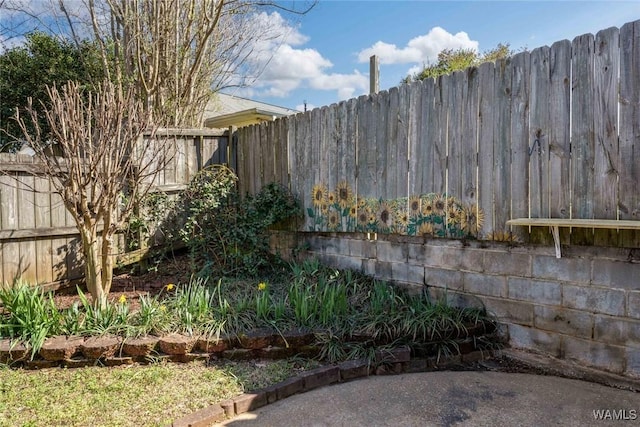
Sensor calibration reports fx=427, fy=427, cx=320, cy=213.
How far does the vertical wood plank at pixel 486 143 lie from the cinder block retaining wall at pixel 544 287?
0.87 ft

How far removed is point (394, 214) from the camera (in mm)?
4180

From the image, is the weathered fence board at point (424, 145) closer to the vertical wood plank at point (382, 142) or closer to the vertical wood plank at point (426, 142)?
the vertical wood plank at point (426, 142)

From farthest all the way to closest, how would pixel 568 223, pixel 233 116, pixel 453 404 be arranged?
pixel 233 116 → pixel 568 223 → pixel 453 404

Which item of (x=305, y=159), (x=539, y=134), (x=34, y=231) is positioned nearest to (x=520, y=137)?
(x=539, y=134)

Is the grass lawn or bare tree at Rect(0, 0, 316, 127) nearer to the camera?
the grass lawn

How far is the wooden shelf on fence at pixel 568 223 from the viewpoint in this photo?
2653 mm

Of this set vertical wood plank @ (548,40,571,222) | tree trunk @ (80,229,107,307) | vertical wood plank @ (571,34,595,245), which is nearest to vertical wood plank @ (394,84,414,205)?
vertical wood plank @ (548,40,571,222)

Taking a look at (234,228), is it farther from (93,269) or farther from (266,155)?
(93,269)

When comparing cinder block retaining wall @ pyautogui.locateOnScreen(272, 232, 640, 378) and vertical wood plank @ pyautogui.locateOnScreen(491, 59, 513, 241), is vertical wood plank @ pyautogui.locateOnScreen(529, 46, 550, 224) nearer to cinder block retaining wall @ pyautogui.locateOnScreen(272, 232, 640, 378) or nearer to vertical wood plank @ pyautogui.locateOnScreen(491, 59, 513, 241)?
vertical wood plank @ pyautogui.locateOnScreen(491, 59, 513, 241)

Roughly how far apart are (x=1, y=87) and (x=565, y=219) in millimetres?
10596

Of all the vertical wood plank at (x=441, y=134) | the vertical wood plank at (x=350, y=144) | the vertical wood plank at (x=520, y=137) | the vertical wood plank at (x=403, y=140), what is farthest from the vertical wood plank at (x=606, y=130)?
the vertical wood plank at (x=350, y=144)

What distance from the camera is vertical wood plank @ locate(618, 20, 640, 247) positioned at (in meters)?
2.77

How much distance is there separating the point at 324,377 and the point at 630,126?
267 cm

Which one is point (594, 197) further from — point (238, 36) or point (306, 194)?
point (238, 36)
